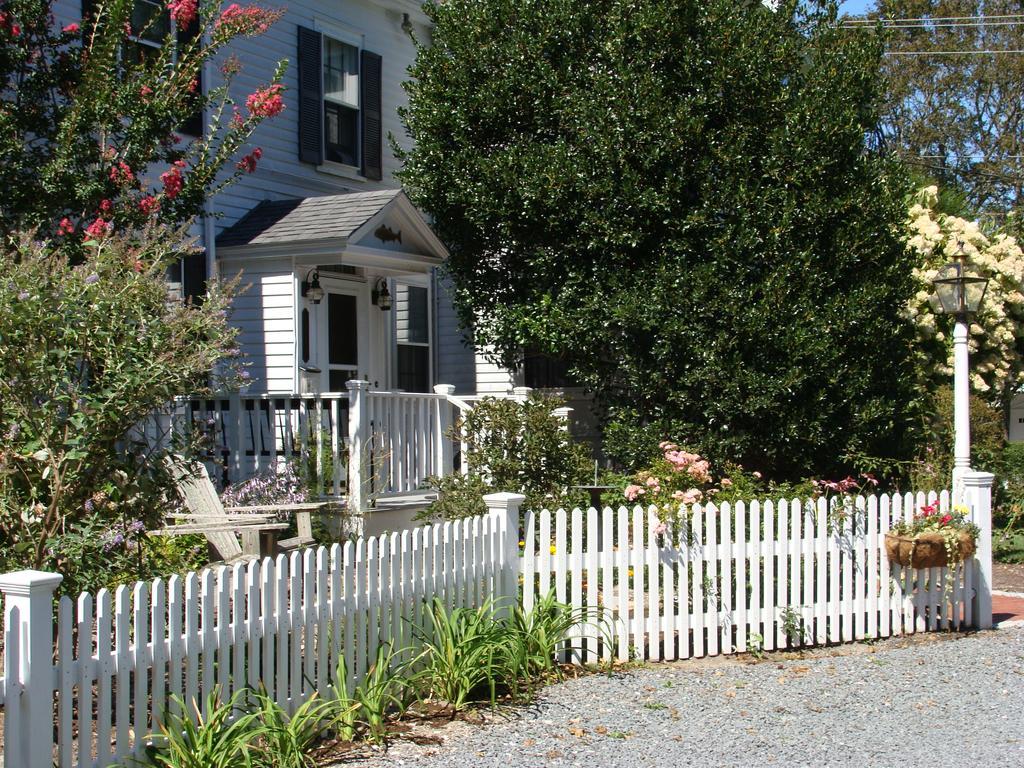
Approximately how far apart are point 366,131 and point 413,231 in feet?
9.70

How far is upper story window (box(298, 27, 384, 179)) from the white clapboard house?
0.8 inches

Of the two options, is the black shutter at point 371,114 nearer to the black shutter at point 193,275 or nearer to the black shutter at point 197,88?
the black shutter at point 197,88

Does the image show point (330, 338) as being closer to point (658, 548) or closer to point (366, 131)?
point (366, 131)

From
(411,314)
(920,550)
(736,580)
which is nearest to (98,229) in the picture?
(736,580)

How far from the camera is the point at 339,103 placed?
1502 centimetres

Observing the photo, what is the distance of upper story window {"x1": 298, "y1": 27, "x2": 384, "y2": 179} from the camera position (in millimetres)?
14445

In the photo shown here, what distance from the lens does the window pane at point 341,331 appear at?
1403 cm

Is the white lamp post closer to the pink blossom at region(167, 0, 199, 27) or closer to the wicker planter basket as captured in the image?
the wicker planter basket

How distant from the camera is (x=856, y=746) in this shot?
5930 mm

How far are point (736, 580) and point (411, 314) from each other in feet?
29.6

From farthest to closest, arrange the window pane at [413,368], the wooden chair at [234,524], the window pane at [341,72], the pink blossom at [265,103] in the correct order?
the window pane at [413,368] → the window pane at [341,72] → the pink blossom at [265,103] → the wooden chair at [234,524]

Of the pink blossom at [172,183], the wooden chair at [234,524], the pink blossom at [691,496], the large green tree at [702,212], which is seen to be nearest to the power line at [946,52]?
the large green tree at [702,212]

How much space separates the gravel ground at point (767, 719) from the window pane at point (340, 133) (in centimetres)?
943

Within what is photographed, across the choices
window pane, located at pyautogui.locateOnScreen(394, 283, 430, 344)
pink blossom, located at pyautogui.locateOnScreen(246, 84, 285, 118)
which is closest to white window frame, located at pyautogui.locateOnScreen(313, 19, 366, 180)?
window pane, located at pyautogui.locateOnScreen(394, 283, 430, 344)
